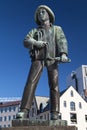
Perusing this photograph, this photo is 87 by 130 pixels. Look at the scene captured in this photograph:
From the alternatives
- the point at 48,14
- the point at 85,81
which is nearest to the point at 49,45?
the point at 48,14

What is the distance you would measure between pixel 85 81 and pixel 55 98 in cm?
9953

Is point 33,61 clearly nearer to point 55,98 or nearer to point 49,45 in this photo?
point 49,45

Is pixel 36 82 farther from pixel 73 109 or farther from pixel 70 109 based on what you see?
pixel 73 109

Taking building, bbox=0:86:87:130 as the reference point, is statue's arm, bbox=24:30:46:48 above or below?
below

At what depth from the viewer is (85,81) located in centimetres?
10725

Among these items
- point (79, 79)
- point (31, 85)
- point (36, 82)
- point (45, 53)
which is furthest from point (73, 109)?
point (31, 85)

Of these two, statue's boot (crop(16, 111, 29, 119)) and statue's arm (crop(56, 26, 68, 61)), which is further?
statue's arm (crop(56, 26, 68, 61))

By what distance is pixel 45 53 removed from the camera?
9.30 metres

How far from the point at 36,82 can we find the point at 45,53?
1.02 metres

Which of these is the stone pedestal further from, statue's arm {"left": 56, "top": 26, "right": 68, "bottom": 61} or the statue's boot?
statue's arm {"left": 56, "top": 26, "right": 68, "bottom": 61}

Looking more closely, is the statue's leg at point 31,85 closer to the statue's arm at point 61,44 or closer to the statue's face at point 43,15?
the statue's arm at point 61,44

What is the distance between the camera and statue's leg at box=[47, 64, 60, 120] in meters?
8.88

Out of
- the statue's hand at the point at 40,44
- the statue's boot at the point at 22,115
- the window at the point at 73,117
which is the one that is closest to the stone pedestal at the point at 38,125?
the statue's boot at the point at 22,115

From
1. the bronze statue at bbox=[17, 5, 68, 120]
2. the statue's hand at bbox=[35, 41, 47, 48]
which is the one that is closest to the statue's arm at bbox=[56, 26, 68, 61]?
the bronze statue at bbox=[17, 5, 68, 120]
